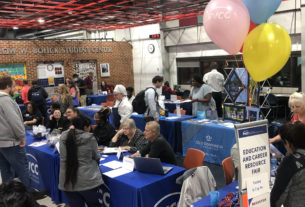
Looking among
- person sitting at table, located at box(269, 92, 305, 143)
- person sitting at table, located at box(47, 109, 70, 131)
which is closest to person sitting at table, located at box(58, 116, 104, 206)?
person sitting at table, located at box(269, 92, 305, 143)

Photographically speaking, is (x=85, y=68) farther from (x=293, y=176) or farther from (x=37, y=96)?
(x=293, y=176)

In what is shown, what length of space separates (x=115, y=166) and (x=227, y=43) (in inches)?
68.2

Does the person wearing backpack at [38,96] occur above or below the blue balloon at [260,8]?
below

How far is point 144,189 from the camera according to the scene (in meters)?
2.59

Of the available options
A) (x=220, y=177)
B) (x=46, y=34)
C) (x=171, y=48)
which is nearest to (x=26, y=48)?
(x=171, y=48)

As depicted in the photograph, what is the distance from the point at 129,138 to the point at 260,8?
223 cm

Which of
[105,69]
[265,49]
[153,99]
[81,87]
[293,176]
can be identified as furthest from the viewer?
[105,69]

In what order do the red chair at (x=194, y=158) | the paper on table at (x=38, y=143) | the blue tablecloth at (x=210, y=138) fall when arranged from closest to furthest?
the red chair at (x=194, y=158) → the paper on table at (x=38, y=143) → the blue tablecloth at (x=210, y=138)

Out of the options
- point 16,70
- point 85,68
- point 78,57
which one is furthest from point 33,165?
point 85,68

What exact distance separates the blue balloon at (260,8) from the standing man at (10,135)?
267 centimetres

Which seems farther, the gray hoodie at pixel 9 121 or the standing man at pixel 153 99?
the standing man at pixel 153 99

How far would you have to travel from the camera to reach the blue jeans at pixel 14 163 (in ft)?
11.1

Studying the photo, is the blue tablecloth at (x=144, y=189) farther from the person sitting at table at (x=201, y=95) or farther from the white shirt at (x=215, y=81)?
the white shirt at (x=215, y=81)

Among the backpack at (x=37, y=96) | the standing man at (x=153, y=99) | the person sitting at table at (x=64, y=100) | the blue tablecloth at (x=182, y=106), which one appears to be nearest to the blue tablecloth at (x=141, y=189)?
the standing man at (x=153, y=99)
